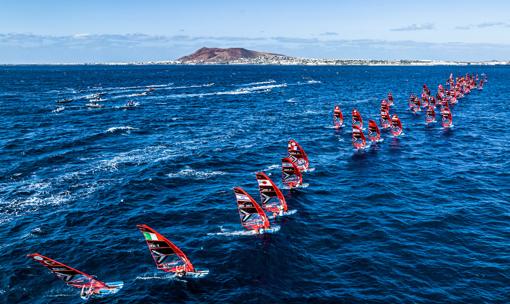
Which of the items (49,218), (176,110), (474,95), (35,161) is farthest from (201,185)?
(474,95)

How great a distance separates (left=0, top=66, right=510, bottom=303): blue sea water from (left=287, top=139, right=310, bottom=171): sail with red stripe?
2597 mm

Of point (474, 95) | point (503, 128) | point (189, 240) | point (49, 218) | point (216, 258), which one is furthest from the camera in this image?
point (474, 95)

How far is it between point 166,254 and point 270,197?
14.5 meters

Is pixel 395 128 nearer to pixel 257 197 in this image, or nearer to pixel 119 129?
pixel 257 197

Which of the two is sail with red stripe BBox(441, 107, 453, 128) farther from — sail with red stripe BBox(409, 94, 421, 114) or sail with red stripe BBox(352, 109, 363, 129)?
sail with red stripe BBox(352, 109, 363, 129)

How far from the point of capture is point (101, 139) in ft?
250

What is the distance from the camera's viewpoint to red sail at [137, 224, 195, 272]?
28.3 m

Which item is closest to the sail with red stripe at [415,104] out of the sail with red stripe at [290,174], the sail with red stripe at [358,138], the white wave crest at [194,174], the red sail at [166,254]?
the sail with red stripe at [358,138]

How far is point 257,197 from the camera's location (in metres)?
45.4

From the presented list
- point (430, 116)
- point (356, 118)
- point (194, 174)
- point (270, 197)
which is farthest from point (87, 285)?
point (430, 116)

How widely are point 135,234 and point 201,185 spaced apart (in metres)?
14.5

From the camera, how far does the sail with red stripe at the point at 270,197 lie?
130 feet

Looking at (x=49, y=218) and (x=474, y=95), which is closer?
(x=49, y=218)

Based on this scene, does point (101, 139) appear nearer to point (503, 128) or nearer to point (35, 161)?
point (35, 161)
